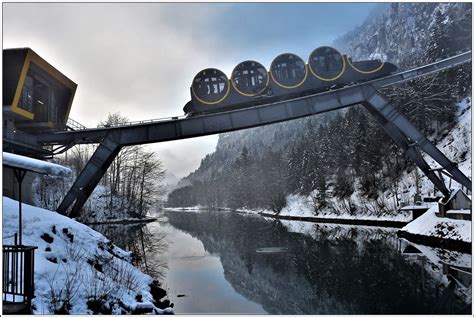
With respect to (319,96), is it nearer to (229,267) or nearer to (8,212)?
(229,267)

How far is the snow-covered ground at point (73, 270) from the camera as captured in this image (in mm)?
8703

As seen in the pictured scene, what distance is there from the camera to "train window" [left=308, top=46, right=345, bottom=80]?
21047 mm

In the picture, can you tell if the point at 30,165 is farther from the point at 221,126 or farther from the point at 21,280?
the point at 221,126

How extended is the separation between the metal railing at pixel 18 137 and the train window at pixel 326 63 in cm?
1628

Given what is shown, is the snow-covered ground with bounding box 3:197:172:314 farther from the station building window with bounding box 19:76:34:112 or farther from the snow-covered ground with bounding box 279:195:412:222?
the snow-covered ground with bounding box 279:195:412:222

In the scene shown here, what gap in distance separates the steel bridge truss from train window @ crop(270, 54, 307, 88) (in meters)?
1.51

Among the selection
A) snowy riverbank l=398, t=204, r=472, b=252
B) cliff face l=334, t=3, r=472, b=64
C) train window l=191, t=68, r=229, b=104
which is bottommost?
snowy riverbank l=398, t=204, r=472, b=252

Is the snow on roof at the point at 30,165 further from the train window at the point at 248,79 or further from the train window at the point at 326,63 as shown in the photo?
the train window at the point at 326,63

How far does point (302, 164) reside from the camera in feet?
209

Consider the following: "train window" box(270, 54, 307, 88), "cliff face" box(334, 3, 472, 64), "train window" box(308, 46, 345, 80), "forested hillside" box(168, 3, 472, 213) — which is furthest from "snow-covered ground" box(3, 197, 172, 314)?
"cliff face" box(334, 3, 472, 64)

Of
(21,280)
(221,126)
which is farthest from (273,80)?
(21,280)

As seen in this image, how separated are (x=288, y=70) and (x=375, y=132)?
3028 cm

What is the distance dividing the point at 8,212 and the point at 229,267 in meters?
10.8

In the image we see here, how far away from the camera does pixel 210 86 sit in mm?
20688
